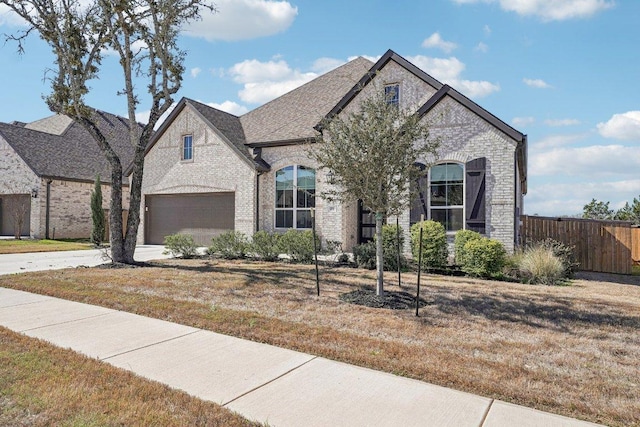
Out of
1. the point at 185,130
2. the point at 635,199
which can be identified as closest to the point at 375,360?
the point at 185,130

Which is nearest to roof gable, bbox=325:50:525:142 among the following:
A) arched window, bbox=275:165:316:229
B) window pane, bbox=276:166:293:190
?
arched window, bbox=275:165:316:229

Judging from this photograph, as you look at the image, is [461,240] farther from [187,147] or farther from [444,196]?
[187,147]

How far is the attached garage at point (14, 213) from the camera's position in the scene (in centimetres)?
2314

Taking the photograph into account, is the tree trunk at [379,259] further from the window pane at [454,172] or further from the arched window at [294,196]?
the arched window at [294,196]

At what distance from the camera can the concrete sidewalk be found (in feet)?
10.2

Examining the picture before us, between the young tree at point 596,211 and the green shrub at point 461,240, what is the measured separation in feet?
87.8

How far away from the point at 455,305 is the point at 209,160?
1354cm

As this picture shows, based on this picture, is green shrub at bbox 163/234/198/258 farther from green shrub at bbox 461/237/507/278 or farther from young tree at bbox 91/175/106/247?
green shrub at bbox 461/237/507/278

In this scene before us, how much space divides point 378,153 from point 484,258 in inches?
211

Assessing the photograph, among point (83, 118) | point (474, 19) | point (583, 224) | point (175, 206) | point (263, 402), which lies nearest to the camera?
point (263, 402)

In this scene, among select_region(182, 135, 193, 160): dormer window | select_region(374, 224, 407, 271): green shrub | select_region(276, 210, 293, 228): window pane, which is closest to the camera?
select_region(374, 224, 407, 271): green shrub

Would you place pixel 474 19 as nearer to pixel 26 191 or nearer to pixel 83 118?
pixel 83 118

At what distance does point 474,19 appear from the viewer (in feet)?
33.0

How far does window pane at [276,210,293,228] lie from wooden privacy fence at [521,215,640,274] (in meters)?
8.59
